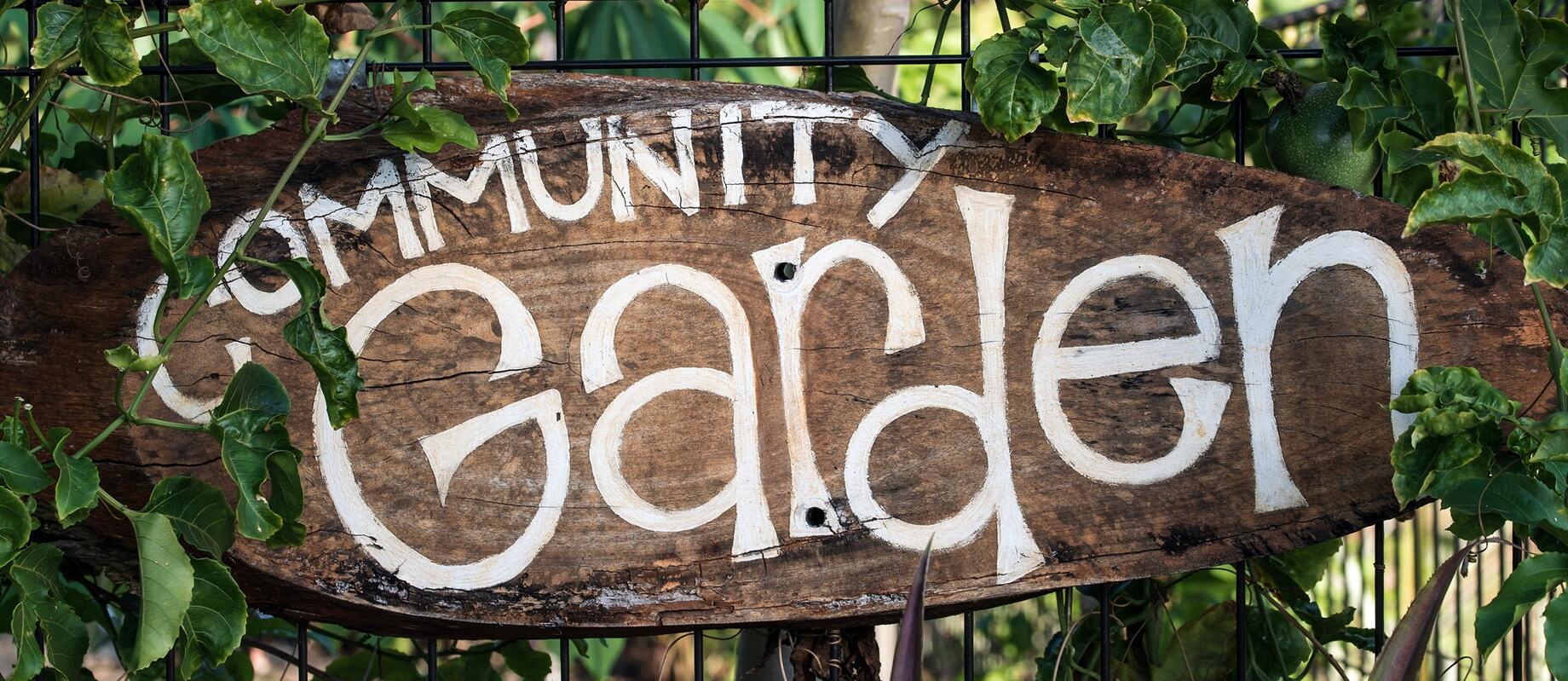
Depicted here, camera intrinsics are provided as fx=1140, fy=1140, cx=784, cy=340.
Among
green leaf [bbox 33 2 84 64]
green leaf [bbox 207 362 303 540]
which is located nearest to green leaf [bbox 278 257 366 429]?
green leaf [bbox 207 362 303 540]

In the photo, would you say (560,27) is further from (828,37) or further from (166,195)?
(166,195)

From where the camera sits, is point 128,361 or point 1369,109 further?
point 1369,109

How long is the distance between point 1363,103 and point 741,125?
2.04ft

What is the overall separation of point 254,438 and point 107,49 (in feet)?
1.16

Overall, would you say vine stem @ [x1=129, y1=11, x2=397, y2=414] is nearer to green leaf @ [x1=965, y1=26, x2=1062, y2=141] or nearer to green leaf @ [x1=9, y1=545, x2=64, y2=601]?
green leaf @ [x1=9, y1=545, x2=64, y2=601]

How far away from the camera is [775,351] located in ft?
3.79

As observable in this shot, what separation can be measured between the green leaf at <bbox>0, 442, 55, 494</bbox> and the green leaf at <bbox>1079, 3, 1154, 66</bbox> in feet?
3.19

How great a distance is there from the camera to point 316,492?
1.09 m

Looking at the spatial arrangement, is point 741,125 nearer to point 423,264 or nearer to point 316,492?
point 423,264

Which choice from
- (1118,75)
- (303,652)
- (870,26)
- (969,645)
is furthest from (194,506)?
(870,26)

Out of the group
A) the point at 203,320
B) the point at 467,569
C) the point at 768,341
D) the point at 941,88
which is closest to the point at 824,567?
the point at 768,341

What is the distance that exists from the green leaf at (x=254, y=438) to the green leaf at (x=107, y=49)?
28 centimetres

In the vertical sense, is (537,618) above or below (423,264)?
below

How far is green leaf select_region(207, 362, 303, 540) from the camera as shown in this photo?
91 cm
